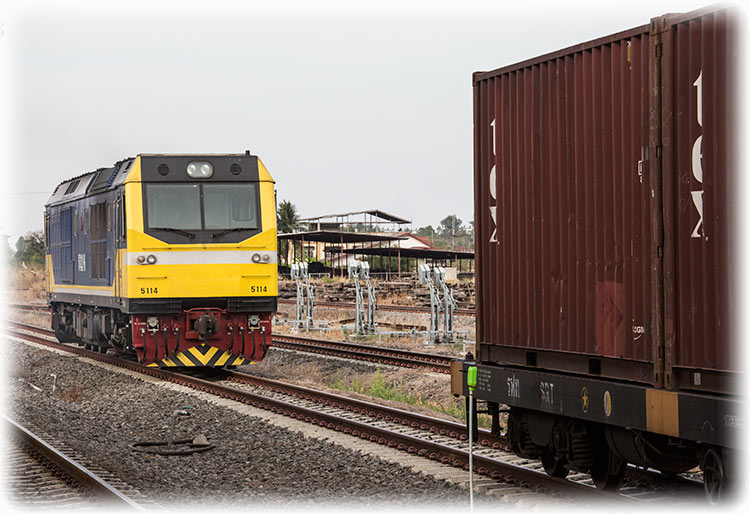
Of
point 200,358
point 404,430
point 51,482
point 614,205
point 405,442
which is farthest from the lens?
point 200,358

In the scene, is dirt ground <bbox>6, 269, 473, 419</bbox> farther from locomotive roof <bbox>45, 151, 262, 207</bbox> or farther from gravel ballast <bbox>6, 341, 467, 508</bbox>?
locomotive roof <bbox>45, 151, 262, 207</bbox>

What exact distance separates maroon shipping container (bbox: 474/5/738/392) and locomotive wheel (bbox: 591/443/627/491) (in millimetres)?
779

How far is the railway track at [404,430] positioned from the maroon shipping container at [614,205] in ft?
3.38

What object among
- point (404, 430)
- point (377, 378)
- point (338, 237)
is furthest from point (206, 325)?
point (338, 237)

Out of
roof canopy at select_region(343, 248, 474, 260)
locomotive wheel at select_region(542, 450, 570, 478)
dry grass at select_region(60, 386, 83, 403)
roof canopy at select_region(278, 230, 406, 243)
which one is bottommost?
dry grass at select_region(60, 386, 83, 403)

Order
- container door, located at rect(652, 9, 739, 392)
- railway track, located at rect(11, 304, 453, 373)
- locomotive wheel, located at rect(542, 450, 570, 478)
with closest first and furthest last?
1. container door, located at rect(652, 9, 739, 392)
2. locomotive wheel, located at rect(542, 450, 570, 478)
3. railway track, located at rect(11, 304, 453, 373)

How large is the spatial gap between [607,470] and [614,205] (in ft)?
7.61

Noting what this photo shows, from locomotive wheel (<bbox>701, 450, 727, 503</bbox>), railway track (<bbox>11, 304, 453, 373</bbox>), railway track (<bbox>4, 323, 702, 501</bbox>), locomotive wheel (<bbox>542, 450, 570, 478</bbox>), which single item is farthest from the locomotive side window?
locomotive wheel (<bbox>701, 450, 727, 503</bbox>)

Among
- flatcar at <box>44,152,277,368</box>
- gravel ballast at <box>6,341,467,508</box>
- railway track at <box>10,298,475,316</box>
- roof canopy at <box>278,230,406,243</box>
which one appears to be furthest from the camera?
roof canopy at <box>278,230,406,243</box>

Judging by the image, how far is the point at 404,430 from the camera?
39.4 ft

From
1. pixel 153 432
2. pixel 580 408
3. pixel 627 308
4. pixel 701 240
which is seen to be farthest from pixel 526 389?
pixel 153 432

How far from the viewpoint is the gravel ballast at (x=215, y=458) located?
8883 millimetres

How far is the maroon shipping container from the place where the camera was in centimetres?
692

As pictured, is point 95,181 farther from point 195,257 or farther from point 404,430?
point 404,430
